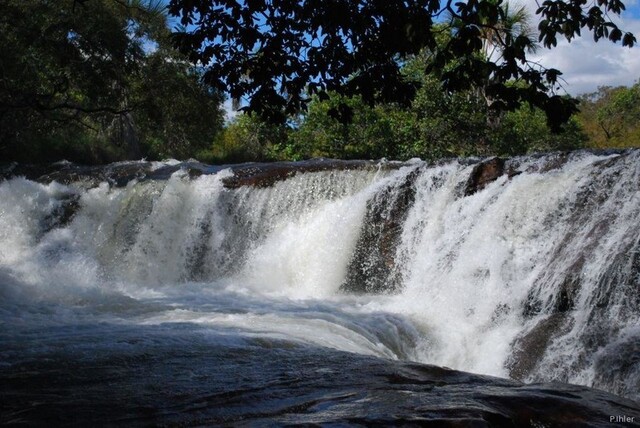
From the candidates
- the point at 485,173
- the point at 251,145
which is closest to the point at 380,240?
the point at 485,173

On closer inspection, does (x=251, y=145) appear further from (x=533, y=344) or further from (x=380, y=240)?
(x=533, y=344)

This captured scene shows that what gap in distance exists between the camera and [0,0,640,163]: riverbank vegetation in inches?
727

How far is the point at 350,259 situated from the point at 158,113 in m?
11.8

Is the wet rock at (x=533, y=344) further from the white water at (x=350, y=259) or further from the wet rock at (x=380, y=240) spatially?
the wet rock at (x=380, y=240)

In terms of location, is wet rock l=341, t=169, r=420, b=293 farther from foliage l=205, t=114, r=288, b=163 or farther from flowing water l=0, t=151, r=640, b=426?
foliage l=205, t=114, r=288, b=163

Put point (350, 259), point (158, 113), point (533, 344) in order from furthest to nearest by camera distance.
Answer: point (158, 113), point (350, 259), point (533, 344)

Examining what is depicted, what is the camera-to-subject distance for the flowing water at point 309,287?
398 cm

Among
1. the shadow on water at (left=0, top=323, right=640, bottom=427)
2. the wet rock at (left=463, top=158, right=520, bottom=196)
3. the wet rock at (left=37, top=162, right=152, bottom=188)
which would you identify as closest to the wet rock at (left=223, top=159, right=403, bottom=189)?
the wet rock at (left=463, top=158, right=520, bottom=196)

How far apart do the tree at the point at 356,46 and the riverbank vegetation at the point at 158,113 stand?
1308 centimetres

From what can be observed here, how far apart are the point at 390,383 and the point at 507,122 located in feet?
70.3

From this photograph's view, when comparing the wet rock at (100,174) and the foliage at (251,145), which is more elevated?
the foliage at (251,145)

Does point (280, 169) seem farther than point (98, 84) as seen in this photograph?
No

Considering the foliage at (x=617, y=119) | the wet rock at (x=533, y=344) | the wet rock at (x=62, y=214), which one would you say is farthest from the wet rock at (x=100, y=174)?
the foliage at (x=617, y=119)

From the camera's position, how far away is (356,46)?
4.69m
